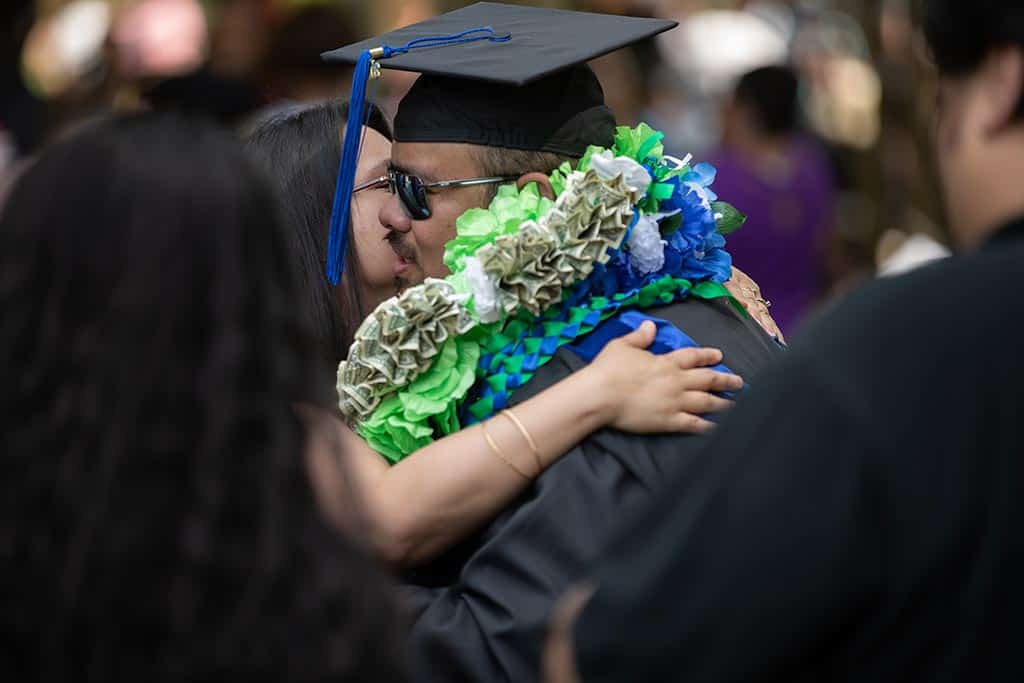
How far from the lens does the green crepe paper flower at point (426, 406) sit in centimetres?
273

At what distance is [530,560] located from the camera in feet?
8.17

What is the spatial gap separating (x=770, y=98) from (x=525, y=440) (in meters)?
5.06

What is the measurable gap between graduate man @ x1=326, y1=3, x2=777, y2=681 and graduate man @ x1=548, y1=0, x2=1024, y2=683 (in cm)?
65

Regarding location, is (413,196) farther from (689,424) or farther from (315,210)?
(689,424)

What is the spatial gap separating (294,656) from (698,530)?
474mm

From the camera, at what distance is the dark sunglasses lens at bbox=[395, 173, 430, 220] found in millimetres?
2992

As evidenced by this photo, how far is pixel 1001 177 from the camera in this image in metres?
1.72

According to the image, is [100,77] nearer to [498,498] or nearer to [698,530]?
[498,498]

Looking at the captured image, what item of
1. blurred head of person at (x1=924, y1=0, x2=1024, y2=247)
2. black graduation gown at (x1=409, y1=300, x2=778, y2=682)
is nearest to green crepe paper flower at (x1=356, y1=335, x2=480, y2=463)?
black graduation gown at (x1=409, y1=300, x2=778, y2=682)

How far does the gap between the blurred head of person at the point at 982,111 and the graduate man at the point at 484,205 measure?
0.78 meters

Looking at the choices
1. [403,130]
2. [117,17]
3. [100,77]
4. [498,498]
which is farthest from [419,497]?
[117,17]

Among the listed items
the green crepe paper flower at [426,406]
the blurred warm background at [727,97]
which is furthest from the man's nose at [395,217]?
the blurred warm background at [727,97]

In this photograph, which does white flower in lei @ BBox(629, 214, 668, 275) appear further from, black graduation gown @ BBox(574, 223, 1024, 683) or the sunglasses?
black graduation gown @ BBox(574, 223, 1024, 683)

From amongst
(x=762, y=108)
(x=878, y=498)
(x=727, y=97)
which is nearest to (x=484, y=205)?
(x=878, y=498)
